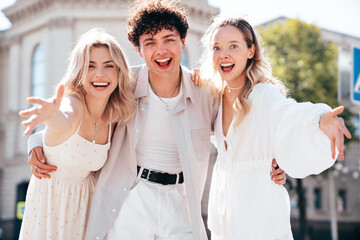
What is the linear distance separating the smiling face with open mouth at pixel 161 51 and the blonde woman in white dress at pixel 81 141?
247 millimetres

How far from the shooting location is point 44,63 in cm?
2727

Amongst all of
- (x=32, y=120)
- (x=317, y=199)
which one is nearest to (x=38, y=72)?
(x=317, y=199)

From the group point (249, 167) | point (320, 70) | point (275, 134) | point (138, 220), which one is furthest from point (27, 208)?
point (320, 70)

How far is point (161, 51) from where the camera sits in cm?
434

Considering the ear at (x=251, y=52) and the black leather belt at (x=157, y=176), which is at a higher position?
the ear at (x=251, y=52)

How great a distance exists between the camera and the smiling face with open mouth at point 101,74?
4.25 meters

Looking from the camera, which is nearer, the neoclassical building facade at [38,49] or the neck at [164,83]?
the neck at [164,83]

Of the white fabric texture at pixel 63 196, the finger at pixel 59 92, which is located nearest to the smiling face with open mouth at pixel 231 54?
the white fabric texture at pixel 63 196

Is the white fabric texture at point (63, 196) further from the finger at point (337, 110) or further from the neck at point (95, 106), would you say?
the finger at point (337, 110)

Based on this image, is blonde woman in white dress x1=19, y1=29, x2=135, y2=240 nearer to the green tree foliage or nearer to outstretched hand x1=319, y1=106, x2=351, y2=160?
outstretched hand x1=319, y1=106, x2=351, y2=160

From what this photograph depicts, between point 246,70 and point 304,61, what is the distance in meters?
20.0

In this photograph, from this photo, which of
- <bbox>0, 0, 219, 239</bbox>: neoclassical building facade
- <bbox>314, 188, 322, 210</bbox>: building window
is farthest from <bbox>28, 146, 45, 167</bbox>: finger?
<bbox>314, 188, 322, 210</bbox>: building window

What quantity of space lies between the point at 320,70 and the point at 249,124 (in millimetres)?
20093

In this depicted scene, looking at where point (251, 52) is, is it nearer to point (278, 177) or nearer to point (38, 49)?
point (278, 177)
